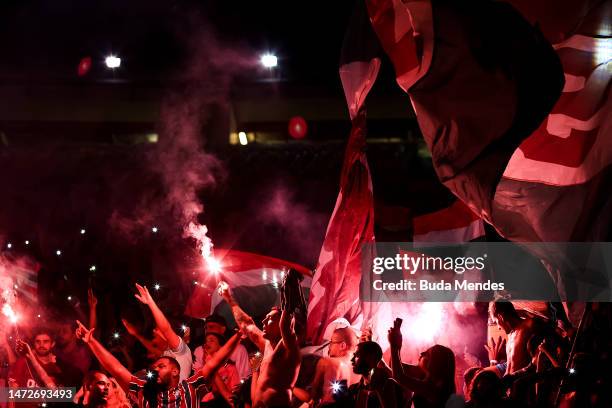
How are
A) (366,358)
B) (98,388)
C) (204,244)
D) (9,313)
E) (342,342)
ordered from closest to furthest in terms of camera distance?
(366,358)
(98,388)
(342,342)
(9,313)
(204,244)

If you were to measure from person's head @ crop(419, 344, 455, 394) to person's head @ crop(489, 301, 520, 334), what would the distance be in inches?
29.5

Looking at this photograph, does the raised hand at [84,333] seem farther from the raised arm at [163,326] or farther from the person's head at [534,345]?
the person's head at [534,345]

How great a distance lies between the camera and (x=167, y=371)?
21.8 ft

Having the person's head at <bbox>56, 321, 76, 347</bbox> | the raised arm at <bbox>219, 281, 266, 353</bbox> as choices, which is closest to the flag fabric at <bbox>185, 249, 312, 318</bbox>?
the person's head at <bbox>56, 321, 76, 347</bbox>

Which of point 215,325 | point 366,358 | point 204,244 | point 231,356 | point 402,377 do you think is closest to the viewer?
point 366,358

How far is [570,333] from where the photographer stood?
5879 mm

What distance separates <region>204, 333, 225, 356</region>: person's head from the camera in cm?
752

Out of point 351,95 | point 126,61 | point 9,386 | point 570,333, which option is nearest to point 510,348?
point 570,333

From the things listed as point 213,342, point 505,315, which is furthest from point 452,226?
point 213,342

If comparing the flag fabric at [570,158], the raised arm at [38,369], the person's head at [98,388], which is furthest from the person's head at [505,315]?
the raised arm at [38,369]

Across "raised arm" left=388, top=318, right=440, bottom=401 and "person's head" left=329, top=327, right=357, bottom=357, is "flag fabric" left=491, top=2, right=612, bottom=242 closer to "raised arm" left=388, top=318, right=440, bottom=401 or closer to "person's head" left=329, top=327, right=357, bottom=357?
"raised arm" left=388, top=318, right=440, bottom=401

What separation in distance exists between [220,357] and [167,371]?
29.0 inches

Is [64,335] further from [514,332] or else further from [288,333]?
[514,332]

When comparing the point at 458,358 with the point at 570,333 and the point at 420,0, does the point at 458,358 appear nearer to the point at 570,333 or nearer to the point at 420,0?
the point at 570,333
